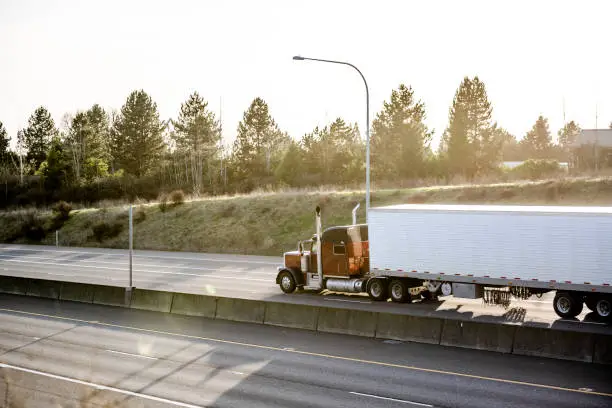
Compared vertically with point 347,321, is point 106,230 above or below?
above

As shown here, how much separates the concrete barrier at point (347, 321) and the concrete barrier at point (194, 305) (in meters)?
4.51

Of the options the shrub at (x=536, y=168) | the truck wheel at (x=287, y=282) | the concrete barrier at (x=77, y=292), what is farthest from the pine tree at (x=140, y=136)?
the truck wheel at (x=287, y=282)

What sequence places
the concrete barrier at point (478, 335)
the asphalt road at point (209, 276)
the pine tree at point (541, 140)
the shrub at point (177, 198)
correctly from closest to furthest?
the concrete barrier at point (478, 335) → the asphalt road at point (209, 276) → the shrub at point (177, 198) → the pine tree at point (541, 140)

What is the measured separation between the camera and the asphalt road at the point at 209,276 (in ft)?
71.3

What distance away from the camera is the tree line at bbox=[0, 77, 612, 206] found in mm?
70188

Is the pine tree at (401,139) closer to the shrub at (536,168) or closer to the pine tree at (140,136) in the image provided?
the shrub at (536,168)

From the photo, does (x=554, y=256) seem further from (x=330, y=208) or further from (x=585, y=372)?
(x=330, y=208)

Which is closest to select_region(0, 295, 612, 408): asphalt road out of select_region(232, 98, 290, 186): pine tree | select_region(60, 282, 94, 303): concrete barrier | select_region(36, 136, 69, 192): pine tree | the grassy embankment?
select_region(60, 282, 94, 303): concrete barrier

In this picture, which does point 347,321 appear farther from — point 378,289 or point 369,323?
point 378,289

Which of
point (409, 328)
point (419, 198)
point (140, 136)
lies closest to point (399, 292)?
point (409, 328)

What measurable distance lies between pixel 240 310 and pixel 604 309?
1158cm

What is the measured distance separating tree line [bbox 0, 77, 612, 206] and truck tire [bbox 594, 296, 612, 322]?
47.5 metres

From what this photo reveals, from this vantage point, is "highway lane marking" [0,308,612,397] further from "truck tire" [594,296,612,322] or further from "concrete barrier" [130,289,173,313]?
"truck tire" [594,296,612,322]

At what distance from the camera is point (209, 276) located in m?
33.9
